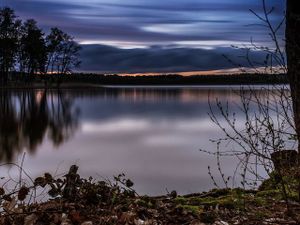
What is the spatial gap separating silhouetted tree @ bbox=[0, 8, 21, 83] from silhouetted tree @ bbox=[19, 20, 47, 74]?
112 inches

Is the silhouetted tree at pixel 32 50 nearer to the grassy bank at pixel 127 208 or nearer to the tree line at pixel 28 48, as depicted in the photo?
the tree line at pixel 28 48

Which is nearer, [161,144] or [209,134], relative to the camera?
[161,144]

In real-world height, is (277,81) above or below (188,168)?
above

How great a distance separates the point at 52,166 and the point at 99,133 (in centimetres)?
1322

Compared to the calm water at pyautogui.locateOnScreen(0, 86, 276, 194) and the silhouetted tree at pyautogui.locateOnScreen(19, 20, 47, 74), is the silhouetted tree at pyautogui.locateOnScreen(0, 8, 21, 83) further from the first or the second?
the calm water at pyautogui.locateOnScreen(0, 86, 276, 194)

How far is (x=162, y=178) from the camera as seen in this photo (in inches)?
566

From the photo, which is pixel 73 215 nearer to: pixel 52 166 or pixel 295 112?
pixel 295 112

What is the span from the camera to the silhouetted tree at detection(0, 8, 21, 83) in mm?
94812

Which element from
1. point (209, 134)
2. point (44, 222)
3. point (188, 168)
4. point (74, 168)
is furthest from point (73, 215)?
point (209, 134)

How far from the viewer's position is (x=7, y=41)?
9450 cm

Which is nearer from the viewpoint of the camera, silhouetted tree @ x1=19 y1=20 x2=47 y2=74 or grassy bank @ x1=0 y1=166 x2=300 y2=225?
grassy bank @ x1=0 y1=166 x2=300 y2=225

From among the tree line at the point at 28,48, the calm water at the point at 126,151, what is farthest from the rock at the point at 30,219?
the tree line at the point at 28,48

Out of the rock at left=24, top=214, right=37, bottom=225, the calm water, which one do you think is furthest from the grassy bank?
the calm water

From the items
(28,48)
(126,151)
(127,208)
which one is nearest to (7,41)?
(28,48)
